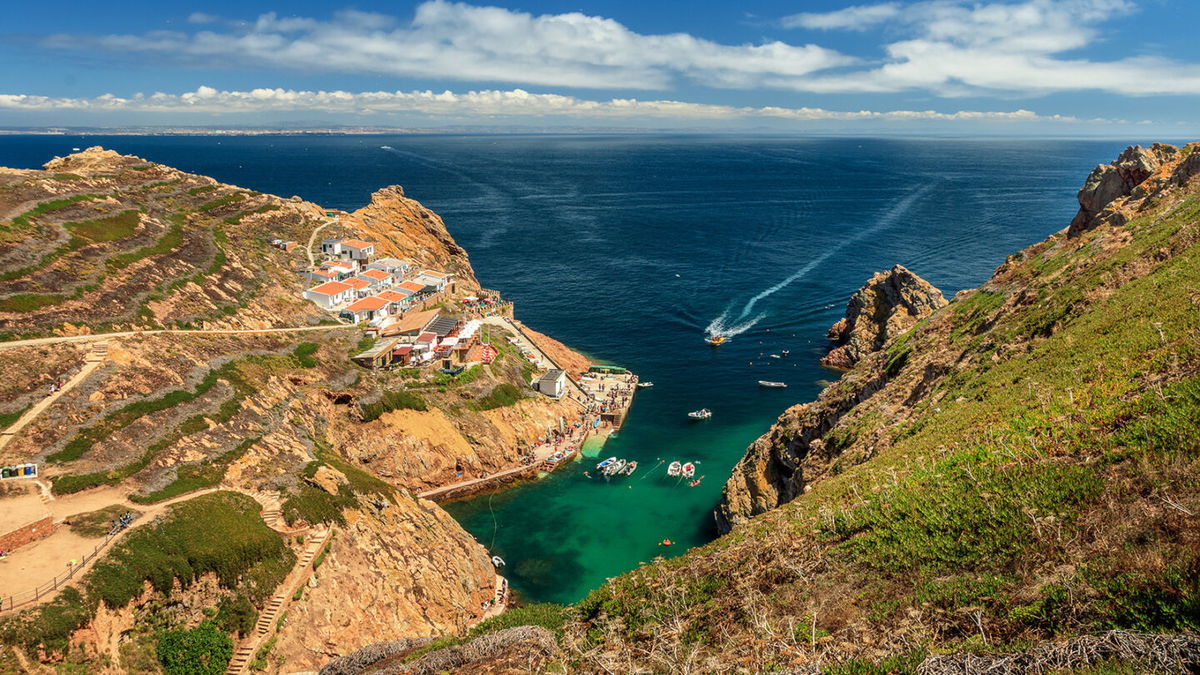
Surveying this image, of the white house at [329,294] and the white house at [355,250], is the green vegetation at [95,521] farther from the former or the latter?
the white house at [355,250]

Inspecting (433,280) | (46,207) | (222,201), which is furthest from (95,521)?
(222,201)

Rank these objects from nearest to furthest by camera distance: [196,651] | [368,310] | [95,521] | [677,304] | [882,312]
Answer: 1. [196,651]
2. [95,521]
3. [368,310]
4. [882,312]
5. [677,304]

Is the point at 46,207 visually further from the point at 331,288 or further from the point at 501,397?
the point at 501,397

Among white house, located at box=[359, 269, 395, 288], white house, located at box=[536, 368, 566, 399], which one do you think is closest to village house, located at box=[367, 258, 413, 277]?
white house, located at box=[359, 269, 395, 288]

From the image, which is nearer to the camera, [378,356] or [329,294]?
[378,356]

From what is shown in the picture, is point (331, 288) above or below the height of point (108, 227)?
below

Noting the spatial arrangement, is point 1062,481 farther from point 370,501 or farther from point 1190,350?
point 370,501

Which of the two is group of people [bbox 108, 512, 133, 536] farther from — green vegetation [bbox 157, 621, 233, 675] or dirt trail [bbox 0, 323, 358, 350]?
dirt trail [bbox 0, 323, 358, 350]

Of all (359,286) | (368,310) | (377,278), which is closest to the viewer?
(368,310)
